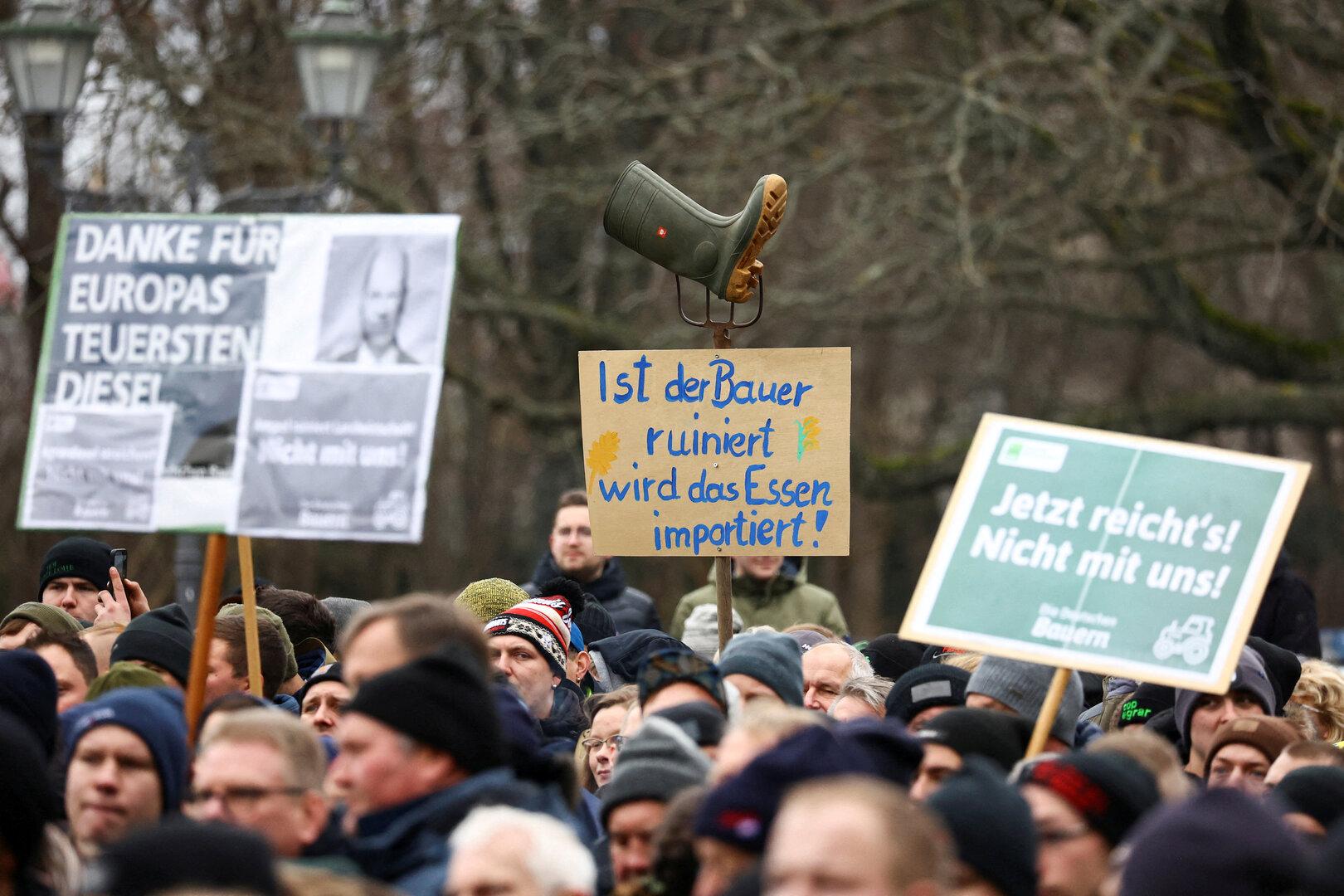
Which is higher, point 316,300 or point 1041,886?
point 316,300

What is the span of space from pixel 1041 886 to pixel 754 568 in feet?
16.7

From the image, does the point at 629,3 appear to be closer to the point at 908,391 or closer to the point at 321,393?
the point at 321,393

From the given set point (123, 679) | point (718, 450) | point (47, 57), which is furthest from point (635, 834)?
point (47, 57)

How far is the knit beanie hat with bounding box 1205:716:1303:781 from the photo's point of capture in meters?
5.43

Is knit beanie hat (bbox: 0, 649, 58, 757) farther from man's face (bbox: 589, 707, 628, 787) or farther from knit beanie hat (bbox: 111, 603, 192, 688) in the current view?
man's face (bbox: 589, 707, 628, 787)

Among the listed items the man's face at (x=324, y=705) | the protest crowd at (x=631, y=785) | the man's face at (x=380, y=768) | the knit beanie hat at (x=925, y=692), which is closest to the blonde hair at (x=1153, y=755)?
the protest crowd at (x=631, y=785)

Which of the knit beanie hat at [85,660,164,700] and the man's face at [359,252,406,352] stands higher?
the man's face at [359,252,406,352]

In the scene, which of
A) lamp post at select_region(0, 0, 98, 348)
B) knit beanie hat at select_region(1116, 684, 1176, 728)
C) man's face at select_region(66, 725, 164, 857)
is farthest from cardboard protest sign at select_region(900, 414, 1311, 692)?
lamp post at select_region(0, 0, 98, 348)

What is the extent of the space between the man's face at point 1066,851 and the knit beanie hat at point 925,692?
145 cm

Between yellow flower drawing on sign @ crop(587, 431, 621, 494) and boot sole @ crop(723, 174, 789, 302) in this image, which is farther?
yellow flower drawing on sign @ crop(587, 431, 621, 494)

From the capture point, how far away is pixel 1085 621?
5.14 metres

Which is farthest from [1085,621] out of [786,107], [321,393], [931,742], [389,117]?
[389,117]

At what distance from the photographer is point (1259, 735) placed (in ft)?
17.9

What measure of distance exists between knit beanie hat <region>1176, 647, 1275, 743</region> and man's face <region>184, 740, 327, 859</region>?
2863mm
